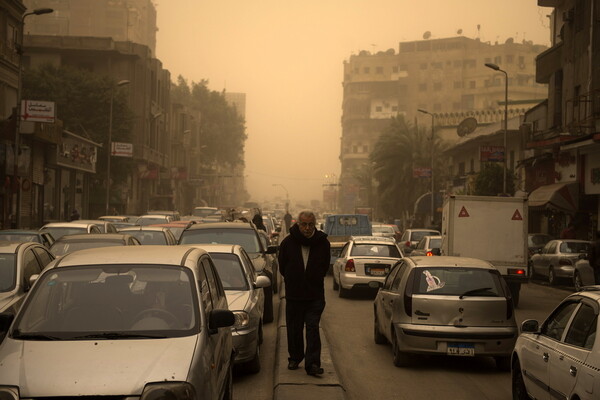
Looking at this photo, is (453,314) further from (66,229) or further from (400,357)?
(66,229)

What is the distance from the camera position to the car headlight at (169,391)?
18.0 ft

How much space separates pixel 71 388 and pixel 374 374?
246 inches

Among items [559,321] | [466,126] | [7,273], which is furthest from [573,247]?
[466,126]

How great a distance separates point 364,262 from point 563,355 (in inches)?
546

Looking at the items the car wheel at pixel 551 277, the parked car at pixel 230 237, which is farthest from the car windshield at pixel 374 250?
the car wheel at pixel 551 277

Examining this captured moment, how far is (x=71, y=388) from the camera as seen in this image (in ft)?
17.9

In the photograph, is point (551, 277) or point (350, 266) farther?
point (551, 277)

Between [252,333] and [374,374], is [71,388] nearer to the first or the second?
[252,333]

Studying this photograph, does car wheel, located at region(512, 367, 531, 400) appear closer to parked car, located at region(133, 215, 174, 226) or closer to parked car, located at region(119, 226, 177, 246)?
parked car, located at region(119, 226, 177, 246)

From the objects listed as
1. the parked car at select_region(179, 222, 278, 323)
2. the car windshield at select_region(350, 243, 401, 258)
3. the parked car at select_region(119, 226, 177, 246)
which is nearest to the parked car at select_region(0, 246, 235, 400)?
the parked car at select_region(179, 222, 278, 323)

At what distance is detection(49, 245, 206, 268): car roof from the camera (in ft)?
23.2

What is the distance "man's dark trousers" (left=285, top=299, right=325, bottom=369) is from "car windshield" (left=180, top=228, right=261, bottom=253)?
6.89m

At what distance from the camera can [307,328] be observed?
391 inches

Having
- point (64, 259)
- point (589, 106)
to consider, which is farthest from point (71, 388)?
point (589, 106)
